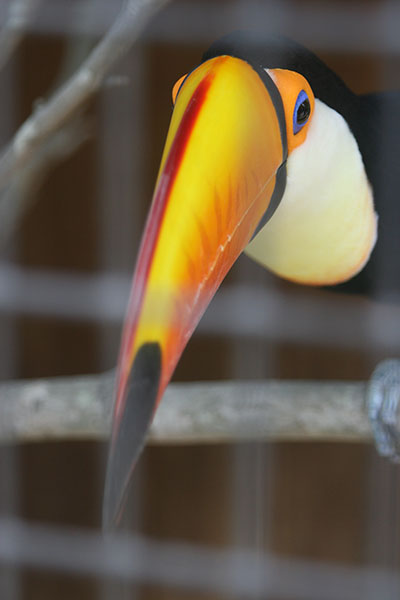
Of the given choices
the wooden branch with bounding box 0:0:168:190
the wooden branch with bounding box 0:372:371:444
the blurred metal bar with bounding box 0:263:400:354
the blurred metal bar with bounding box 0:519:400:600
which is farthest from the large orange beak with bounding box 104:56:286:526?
the blurred metal bar with bounding box 0:519:400:600

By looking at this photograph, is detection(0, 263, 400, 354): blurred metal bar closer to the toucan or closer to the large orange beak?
the toucan

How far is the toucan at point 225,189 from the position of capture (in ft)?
1.62

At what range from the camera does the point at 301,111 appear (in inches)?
27.0

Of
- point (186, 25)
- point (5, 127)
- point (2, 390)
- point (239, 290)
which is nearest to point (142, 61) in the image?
point (186, 25)

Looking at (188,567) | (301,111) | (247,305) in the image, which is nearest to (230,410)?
(301,111)

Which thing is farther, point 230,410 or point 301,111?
point 230,410

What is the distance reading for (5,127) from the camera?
175cm

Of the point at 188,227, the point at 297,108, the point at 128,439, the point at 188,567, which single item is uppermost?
the point at 297,108

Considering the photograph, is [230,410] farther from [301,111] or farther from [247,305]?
[247,305]

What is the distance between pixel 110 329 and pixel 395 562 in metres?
0.83

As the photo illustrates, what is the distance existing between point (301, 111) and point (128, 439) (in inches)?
13.2

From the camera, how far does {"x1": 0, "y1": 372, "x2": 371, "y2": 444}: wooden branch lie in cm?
100

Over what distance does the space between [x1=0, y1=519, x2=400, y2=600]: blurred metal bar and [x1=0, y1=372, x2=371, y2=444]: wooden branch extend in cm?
59

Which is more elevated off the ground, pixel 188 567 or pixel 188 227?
pixel 188 227
